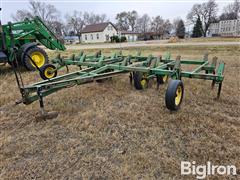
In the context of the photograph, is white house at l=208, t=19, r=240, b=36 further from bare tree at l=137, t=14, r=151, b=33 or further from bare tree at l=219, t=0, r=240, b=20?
bare tree at l=137, t=14, r=151, b=33

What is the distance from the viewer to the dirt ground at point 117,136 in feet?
6.96

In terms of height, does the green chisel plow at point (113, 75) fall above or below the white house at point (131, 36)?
below

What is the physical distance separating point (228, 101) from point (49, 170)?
372 centimetres

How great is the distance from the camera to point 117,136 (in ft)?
8.93

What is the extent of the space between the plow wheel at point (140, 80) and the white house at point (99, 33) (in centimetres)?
4836

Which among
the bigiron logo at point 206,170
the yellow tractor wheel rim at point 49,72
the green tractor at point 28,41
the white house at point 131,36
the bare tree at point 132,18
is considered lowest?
the bigiron logo at point 206,170

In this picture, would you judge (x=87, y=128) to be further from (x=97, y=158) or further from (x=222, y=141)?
(x=222, y=141)

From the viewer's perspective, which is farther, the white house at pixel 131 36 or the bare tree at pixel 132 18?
the bare tree at pixel 132 18

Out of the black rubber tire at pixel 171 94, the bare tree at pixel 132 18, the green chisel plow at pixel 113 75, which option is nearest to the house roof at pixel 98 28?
the bare tree at pixel 132 18

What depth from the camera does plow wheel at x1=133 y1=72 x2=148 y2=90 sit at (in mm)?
4535

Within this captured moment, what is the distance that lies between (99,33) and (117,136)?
2036 inches

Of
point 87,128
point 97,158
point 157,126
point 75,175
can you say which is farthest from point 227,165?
point 87,128

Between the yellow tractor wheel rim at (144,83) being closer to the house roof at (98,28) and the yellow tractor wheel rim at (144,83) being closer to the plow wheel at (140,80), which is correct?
the plow wheel at (140,80)

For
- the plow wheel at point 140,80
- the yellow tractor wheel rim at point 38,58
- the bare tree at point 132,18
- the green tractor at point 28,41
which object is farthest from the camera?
the bare tree at point 132,18
